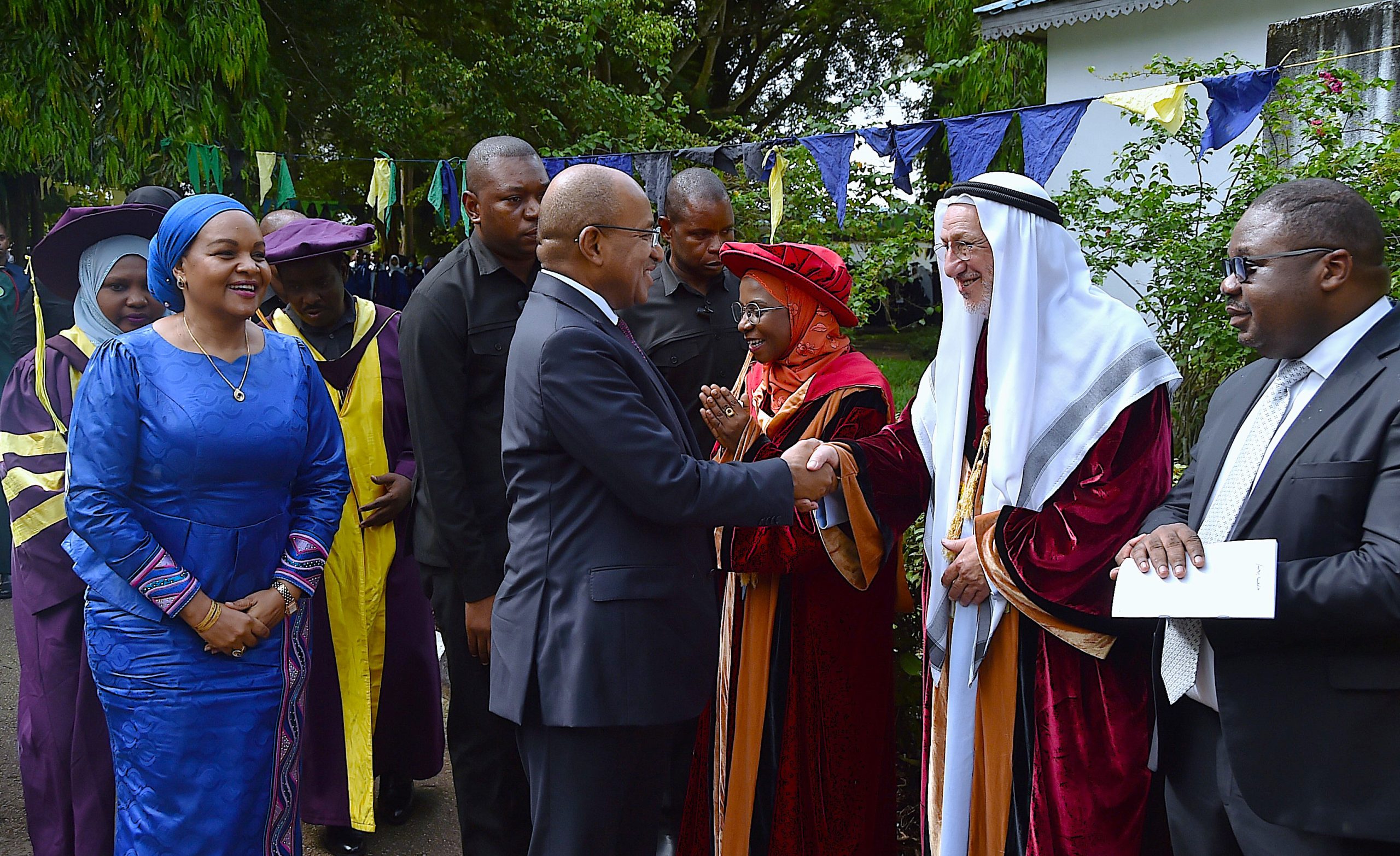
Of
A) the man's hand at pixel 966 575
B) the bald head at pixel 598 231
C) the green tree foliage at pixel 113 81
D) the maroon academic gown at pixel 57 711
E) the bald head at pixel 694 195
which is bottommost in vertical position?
the maroon academic gown at pixel 57 711

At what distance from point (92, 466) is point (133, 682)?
59 centimetres

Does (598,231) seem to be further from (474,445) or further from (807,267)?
(474,445)

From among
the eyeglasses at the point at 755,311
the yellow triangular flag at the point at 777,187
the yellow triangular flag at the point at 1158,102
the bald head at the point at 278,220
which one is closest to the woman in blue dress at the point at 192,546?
the bald head at the point at 278,220

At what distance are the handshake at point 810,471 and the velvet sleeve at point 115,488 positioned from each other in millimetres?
1619

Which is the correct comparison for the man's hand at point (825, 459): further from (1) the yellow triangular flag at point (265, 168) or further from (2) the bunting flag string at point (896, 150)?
(1) the yellow triangular flag at point (265, 168)

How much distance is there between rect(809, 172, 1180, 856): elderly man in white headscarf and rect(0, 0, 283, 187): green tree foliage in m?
9.30

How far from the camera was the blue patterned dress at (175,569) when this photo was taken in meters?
2.77

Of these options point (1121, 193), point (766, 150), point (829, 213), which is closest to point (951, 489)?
point (1121, 193)

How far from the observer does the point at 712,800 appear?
326 centimetres

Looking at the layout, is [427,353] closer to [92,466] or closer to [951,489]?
[92,466]

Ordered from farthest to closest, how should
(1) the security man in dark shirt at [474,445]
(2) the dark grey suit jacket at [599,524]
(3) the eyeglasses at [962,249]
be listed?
(1) the security man in dark shirt at [474,445]
(3) the eyeglasses at [962,249]
(2) the dark grey suit jacket at [599,524]

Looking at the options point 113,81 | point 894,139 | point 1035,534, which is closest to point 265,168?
point 113,81

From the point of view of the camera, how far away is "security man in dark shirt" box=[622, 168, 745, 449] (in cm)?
422

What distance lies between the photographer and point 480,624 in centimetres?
321
